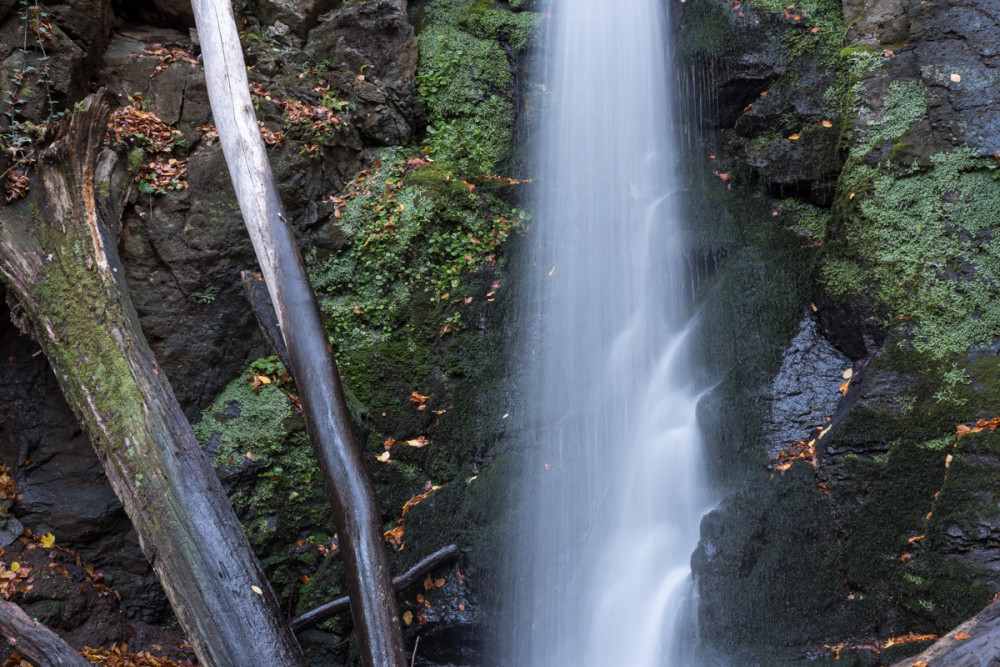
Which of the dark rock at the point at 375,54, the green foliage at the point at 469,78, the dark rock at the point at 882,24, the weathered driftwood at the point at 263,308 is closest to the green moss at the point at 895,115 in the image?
the dark rock at the point at 882,24

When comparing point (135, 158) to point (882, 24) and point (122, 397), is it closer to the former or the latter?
point (122, 397)

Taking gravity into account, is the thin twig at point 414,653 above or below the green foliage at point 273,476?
below

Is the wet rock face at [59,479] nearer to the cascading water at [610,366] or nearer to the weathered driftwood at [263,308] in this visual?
the weathered driftwood at [263,308]

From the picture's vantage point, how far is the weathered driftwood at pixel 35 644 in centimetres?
352

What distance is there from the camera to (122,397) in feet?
14.0

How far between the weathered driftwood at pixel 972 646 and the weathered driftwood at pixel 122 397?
3364 mm

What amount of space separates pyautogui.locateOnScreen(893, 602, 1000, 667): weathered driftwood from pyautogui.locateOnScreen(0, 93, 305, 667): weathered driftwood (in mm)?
3364

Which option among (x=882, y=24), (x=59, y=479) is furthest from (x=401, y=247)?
(x=882, y=24)

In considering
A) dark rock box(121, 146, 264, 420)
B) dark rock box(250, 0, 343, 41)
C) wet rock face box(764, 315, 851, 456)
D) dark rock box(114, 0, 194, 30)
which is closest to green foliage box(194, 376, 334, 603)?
dark rock box(121, 146, 264, 420)

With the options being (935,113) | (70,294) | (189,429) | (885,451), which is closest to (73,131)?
(70,294)

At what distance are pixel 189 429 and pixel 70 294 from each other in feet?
4.74

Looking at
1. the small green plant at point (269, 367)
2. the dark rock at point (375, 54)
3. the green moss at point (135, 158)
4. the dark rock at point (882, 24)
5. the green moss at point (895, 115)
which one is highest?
the dark rock at point (375, 54)

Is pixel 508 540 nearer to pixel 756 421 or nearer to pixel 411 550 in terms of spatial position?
pixel 411 550

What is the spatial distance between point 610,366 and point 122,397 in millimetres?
3956
